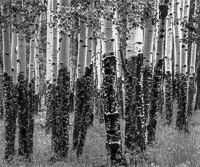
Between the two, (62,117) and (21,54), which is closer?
(62,117)

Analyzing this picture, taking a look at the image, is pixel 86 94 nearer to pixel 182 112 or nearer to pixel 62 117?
pixel 62 117

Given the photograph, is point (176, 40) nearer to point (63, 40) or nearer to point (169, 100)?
point (169, 100)

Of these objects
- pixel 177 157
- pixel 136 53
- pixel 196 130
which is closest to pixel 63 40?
pixel 136 53

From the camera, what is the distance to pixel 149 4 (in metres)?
8.30

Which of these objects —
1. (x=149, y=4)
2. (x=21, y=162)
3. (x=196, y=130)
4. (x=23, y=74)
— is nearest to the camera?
(x=149, y=4)

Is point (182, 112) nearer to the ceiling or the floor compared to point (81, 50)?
nearer to the floor

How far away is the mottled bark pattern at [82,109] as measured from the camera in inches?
421

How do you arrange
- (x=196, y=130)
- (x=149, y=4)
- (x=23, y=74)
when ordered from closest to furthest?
1. (x=149, y=4)
2. (x=23, y=74)
3. (x=196, y=130)

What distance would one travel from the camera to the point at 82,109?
1145 centimetres

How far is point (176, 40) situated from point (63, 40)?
26.9 feet

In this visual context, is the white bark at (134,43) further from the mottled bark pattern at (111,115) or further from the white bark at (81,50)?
the white bark at (81,50)

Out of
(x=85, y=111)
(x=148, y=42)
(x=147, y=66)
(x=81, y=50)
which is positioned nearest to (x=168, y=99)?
(x=147, y=66)

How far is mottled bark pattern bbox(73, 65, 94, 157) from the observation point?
1070 centimetres

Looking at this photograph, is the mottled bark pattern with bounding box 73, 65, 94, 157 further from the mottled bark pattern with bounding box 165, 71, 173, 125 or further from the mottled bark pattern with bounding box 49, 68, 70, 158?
the mottled bark pattern with bounding box 165, 71, 173, 125
